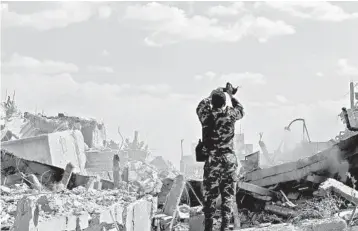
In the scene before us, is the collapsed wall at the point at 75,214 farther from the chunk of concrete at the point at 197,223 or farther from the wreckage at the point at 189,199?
the chunk of concrete at the point at 197,223

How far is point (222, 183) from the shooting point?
5832mm

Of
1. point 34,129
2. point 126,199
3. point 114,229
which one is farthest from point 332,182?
point 34,129

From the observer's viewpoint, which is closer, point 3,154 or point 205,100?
point 205,100

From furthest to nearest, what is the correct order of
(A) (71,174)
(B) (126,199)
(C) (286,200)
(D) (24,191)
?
(A) (71,174) < (D) (24,191) < (B) (126,199) < (C) (286,200)

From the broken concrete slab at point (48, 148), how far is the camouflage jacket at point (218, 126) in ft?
45.0

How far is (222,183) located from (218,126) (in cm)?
66

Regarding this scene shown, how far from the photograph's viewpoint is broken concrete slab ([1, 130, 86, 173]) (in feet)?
64.2

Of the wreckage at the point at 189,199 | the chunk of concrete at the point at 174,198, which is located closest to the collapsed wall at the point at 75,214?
the wreckage at the point at 189,199

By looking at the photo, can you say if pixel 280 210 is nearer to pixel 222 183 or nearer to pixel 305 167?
pixel 305 167

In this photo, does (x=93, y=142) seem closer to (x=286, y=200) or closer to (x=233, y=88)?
(x=286, y=200)

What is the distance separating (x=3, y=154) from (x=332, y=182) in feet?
35.3

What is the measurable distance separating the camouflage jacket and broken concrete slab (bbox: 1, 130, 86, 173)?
1372 cm

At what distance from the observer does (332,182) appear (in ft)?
25.3

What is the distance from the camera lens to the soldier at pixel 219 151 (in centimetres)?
579
